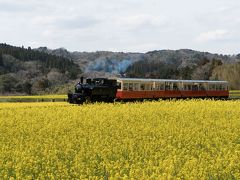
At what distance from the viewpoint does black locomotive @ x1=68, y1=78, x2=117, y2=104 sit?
35.7 meters

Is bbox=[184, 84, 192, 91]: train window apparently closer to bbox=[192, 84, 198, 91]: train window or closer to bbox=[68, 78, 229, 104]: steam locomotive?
bbox=[68, 78, 229, 104]: steam locomotive

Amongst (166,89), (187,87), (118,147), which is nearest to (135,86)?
(166,89)

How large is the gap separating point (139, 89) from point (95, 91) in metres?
6.83

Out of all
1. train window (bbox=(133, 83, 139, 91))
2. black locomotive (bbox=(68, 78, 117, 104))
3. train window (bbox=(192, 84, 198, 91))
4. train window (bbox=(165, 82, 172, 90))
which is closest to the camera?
black locomotive (bbox=(68, 78, 117, 104))

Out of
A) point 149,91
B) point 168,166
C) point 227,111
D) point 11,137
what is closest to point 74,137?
point 11,137

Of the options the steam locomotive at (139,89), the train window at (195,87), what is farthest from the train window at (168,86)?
the train window at (195,87)

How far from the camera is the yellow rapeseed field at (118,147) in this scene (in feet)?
34.4

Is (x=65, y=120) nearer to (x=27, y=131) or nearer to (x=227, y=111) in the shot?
(x=27, y=131)

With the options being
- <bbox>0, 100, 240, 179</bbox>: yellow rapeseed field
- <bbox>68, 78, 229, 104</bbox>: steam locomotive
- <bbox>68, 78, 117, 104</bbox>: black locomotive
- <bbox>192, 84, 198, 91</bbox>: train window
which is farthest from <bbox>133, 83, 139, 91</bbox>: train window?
<bbox>0, 100, 240, 179</bbox>: yellow rapeseed field

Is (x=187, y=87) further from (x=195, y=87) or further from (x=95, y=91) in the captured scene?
(x=95, y=91)

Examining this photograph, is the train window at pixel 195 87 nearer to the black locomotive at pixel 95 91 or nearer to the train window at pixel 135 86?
the train window at pixel 135 86

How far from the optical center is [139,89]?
140ft

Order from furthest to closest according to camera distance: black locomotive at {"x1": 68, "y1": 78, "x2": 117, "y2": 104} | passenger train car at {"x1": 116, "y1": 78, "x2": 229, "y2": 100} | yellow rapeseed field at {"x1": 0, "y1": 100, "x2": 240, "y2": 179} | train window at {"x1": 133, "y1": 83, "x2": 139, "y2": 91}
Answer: train window at {"x1": 133, "y1": 83, "x2": 139, "y2": 91}
passenger train car at {"x1": 116, "y1": 78, "x2": 229, "y2": 100}
black locomotive at {"x1": 68, "y1": 78, "x2": 117, "y2": 104}
yellow rapeseed field at {"x1": 0, "y1": 100, "x2": 240, "y2": 179}

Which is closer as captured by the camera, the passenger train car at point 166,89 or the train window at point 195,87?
the passenger train car at point 166,89
